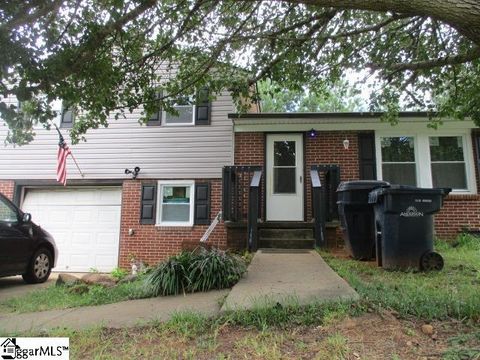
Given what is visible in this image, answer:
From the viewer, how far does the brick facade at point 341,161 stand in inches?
386

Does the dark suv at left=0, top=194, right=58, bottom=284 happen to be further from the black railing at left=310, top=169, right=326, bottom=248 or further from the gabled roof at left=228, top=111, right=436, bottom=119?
the black railing at left=310, top=169, right=326, bottom=248

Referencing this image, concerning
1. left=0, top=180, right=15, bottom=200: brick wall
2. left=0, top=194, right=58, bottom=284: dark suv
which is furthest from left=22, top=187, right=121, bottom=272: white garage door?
left=0, top=194, right=58, bottom=284: dark suv

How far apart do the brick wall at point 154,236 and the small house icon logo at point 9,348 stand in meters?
7.22

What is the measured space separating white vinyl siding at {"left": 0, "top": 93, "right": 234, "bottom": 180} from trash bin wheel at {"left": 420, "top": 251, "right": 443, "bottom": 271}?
19.4 feet

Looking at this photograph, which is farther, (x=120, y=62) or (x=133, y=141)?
(x=133, y=141)

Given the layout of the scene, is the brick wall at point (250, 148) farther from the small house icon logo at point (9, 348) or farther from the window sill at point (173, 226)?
the small house icon logo at point (9, 348)

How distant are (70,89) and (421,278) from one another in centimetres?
503

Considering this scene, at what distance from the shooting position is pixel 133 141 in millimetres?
11297

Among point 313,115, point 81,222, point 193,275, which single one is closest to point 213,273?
point 193,275

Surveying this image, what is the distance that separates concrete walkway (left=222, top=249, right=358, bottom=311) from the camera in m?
3.87

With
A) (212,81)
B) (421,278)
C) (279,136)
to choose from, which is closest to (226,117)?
(279,136)

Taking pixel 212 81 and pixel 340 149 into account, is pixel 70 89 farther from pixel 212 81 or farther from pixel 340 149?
pixel 340 149

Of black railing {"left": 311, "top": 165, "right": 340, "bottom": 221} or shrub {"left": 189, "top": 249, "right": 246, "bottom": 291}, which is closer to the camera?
shrub {"left": 189, "top": 249, "right": 246, "bottom": 291}

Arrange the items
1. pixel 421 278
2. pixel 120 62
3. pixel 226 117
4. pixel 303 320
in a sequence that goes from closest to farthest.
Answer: pixel 303 320 < pixel 421 278 < pixel 120 62 < pixel 226 117
